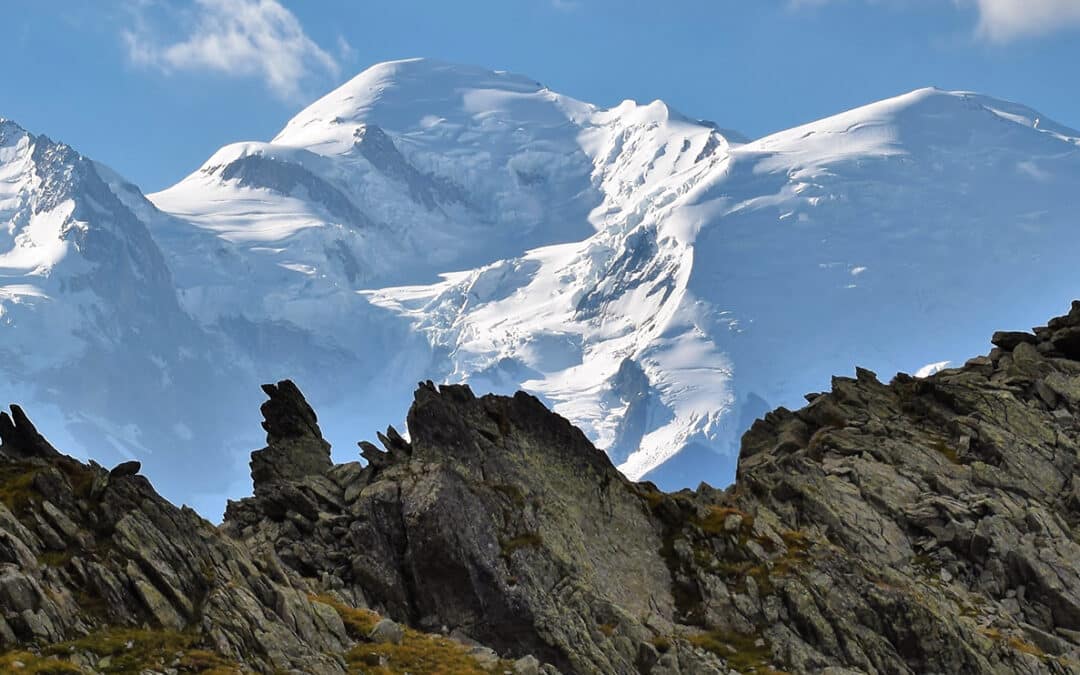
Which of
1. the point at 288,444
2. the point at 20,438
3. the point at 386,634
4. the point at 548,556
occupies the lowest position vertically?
the point at 386,634

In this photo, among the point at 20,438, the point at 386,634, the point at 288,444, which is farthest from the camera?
the point at 288,444

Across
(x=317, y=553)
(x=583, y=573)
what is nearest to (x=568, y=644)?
(x=583, y=573)

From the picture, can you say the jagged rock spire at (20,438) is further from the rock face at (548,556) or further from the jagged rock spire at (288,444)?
the jagged rock spire at (288,444)

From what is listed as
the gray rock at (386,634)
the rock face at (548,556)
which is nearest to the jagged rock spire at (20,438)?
the rock face at (548,556)

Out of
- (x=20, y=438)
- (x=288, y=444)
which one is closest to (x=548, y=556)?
(x=288, y=444)

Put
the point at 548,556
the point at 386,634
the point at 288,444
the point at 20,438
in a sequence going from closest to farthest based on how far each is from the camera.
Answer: the point at 386,634, the point at 20,438, the point at 548,556, the point at 288,444

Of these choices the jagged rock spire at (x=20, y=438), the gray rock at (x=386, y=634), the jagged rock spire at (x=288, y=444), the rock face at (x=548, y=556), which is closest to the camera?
the rock face at (x=548, y=556)

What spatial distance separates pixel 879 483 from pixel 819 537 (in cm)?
1017

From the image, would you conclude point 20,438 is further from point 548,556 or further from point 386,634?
point 548,556

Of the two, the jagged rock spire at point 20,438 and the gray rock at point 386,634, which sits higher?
the jagged rock spire at point 20,438

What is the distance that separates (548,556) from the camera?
60219 mm

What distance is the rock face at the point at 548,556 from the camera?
45.7 m

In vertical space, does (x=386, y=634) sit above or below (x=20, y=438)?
below

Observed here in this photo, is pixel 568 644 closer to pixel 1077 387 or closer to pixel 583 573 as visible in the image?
pixel 583 573
